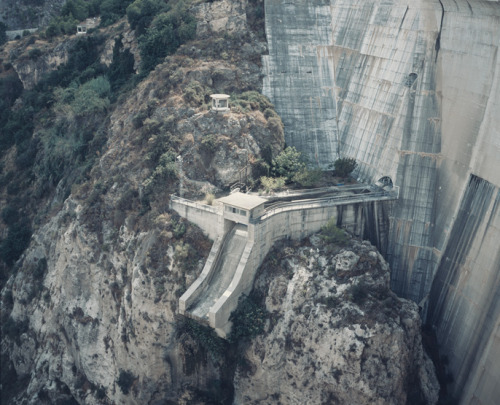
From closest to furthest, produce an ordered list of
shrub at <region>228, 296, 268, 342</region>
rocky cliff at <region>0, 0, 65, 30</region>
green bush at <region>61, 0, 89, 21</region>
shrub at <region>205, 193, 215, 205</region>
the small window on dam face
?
shrub at <region>228, 296, 268, 342</region> < shrub at <region>205, 193, 215, 205</region> < the small window on dam face < green bush at <region>61, 0, 89, 21</region> < rocky cliff at <region>0, 0, 65, 30</region>

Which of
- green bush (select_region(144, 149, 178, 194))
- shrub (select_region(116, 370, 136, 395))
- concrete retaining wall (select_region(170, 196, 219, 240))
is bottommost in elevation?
shrub (select_region(116, 370, 136, 395))

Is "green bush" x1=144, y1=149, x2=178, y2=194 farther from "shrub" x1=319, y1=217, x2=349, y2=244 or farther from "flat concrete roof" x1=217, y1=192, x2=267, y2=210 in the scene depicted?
"shrub" x1=319, y1=217, x2=349, y2=244

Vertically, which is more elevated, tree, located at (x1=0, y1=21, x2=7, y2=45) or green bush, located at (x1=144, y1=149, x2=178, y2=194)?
tree, located at (x1=0, y1=21, x2=7, y2=45)

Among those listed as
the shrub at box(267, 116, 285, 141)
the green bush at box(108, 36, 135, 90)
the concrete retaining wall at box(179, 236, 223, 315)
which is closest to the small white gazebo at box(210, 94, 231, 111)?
the shrub at box(267, 116, 285, 141)

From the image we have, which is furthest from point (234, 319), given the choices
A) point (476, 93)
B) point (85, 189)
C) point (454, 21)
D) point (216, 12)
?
point (216, 12)

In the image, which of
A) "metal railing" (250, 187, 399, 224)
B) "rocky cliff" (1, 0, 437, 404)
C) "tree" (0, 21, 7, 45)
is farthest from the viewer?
"tree" (0, 21, 7, 45)

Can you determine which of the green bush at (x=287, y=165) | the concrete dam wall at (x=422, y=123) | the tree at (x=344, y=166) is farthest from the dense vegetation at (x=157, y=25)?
the tree at (x=344, y=166)
